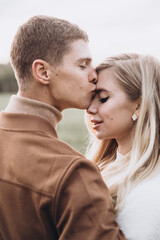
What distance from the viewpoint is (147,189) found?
2.22 metres

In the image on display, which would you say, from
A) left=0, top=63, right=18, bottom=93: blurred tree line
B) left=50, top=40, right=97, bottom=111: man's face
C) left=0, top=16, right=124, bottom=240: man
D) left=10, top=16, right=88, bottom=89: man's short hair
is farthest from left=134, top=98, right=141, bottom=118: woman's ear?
left=0, top=63, right=18, bottom=93: blurred tree line

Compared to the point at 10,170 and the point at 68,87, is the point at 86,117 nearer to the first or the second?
the point at 68,87

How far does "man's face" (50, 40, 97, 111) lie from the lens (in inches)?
88.4

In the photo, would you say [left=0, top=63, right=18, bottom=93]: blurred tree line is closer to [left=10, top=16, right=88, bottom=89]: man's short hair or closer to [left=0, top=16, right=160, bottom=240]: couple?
[left=0, top=16, right=160, bottom=240]: couple

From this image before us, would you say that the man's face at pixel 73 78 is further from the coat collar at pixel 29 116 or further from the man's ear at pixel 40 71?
the coat collar at pixel 29 116

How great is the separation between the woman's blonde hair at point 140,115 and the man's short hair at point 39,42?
0.75 m

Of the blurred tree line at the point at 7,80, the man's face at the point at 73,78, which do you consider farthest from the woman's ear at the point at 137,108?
the blurred tree line at the point at 7,80

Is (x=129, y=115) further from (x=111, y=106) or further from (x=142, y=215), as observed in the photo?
(x=142, y=215)

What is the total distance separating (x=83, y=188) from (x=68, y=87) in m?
0.92

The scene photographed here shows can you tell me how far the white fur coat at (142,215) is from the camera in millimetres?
2088

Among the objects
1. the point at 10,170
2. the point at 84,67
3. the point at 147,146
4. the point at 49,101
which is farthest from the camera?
the point at 147,146

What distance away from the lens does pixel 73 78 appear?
7.58 ft

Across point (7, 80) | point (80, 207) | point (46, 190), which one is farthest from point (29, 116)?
point (7, 80)

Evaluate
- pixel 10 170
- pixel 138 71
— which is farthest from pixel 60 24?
pixel 10 170
